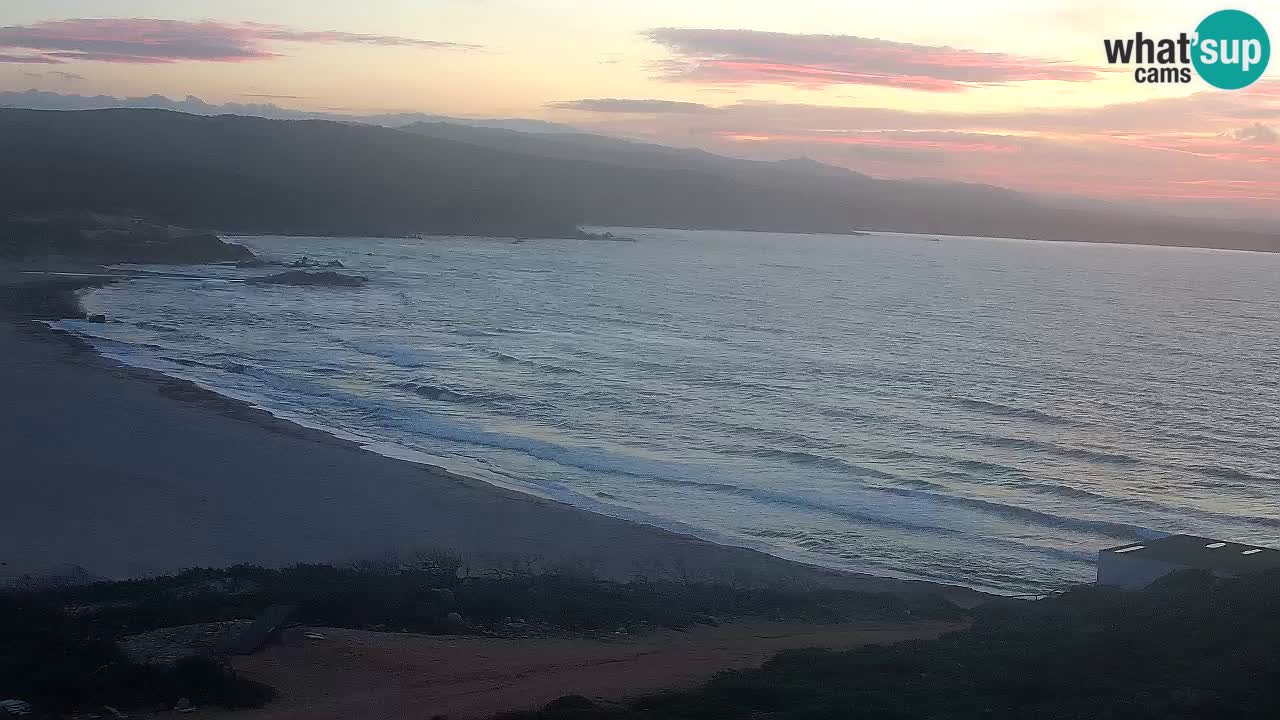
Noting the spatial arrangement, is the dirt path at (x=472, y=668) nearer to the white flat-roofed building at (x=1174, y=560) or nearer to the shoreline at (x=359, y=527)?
the shoreline at (x=359, y=527)

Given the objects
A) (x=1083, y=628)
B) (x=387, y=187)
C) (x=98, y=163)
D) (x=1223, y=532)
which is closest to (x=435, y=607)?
(x=1083, y=628)

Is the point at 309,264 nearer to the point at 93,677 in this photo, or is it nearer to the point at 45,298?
the point at 45,298

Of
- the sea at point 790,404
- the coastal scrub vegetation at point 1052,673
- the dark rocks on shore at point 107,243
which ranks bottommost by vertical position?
the sea at point 790,404

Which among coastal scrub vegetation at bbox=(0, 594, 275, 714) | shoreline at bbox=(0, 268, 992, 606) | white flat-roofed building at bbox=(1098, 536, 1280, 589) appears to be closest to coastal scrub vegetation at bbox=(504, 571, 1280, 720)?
white flat-roofed building at bbox=(1098, 536, 1280, 589)

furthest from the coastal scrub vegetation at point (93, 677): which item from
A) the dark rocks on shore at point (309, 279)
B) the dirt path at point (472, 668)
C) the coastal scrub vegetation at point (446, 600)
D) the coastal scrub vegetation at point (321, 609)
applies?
the dark rocks on shore at point (309, 279)

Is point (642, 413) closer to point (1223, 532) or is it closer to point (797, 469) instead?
point (797, 469)

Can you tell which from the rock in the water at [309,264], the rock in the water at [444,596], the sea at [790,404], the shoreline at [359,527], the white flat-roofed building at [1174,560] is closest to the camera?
the rock in the water at [444,596]

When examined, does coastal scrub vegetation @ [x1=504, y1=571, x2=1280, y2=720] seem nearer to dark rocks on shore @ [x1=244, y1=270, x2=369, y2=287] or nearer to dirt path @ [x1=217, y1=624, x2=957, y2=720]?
dirt path @ [x1=217, y1=624, x2=957, y2=720]
